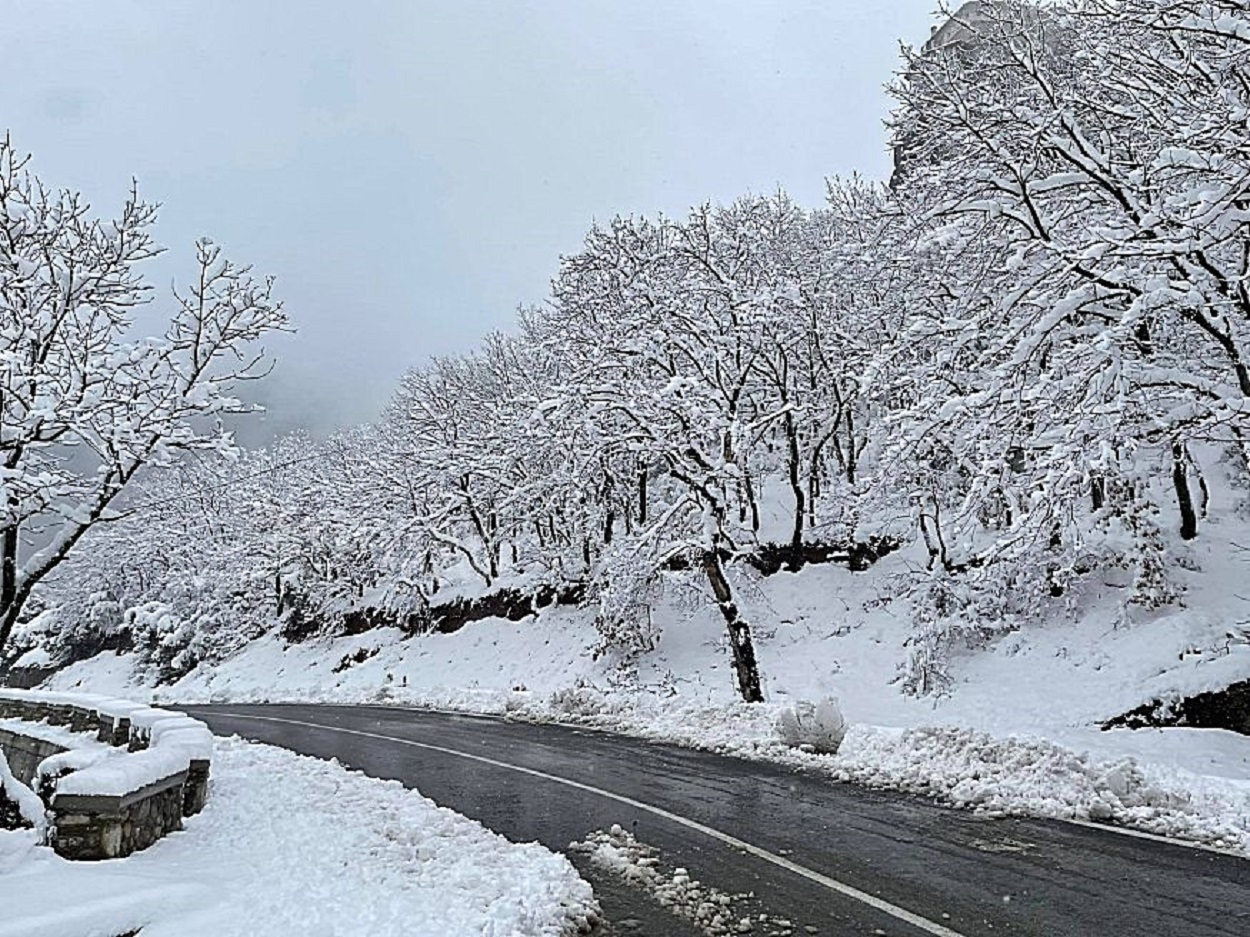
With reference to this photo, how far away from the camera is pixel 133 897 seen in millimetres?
6316

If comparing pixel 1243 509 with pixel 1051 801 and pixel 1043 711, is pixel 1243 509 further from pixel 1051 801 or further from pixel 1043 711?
pixel 1051 801

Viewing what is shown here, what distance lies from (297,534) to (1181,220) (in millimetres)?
47916

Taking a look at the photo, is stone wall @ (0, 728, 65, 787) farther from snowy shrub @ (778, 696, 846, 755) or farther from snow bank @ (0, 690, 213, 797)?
snowy shrub @ (778, 696, 846, 755)

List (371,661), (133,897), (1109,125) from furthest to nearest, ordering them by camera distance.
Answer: (371,661) < (1109,125) < (133,897)

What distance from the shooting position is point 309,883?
23.6 feet

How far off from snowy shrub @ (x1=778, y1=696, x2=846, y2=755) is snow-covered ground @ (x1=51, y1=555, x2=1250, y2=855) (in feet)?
0.95

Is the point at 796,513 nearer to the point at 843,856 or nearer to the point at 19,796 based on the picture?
the point at 19,796

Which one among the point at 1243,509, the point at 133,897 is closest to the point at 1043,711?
the point at 1243,509

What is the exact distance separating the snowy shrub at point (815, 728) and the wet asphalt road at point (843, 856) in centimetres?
119

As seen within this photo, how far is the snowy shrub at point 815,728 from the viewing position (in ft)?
46.4

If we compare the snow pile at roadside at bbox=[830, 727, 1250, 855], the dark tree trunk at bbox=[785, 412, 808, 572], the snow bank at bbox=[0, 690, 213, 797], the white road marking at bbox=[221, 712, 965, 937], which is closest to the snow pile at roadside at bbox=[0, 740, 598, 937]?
the snow bank at bbox=[0, 690, 213, 797]

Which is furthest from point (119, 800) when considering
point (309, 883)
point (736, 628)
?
point (736, 628)

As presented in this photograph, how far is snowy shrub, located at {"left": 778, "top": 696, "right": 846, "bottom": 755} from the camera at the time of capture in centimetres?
1413

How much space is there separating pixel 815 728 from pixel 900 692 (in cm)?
726
